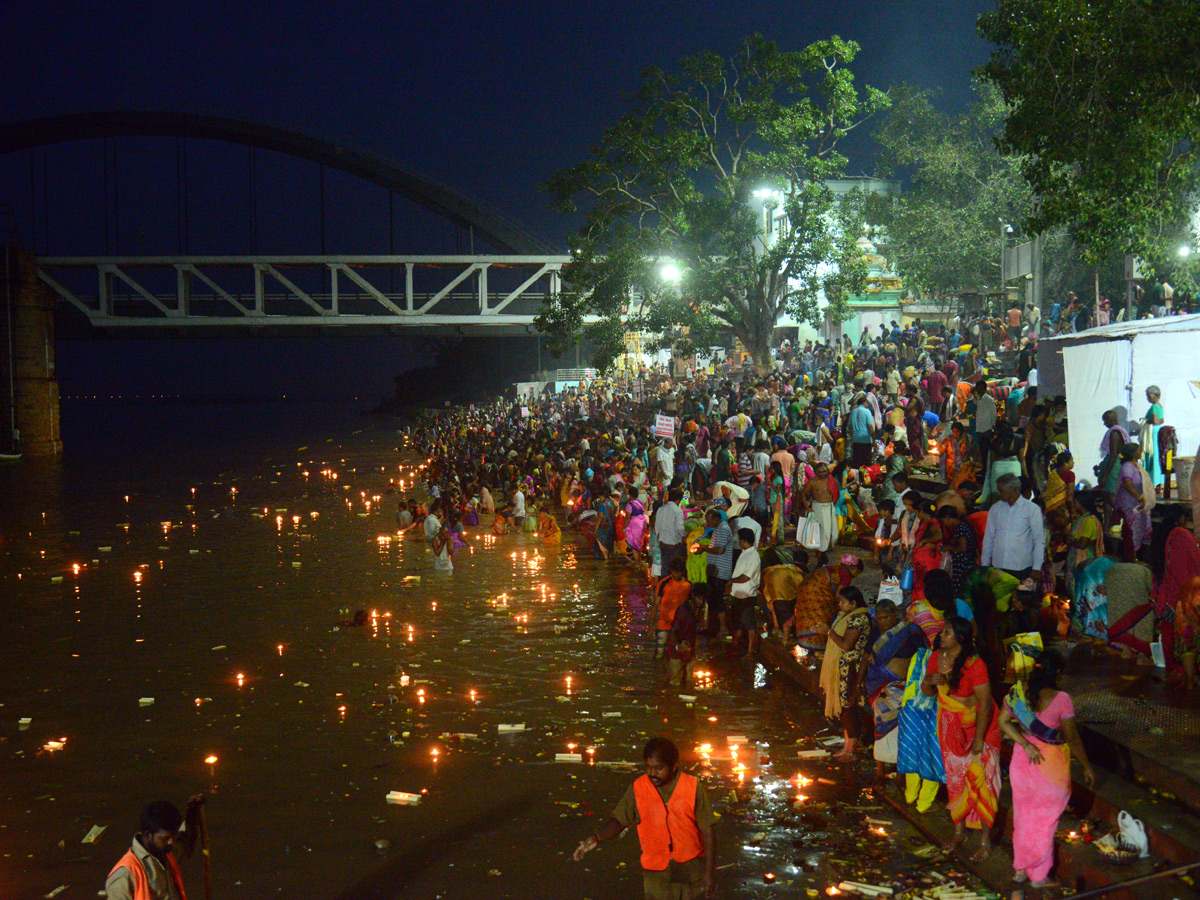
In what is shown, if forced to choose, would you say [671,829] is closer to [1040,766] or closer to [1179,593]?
[1040,766]

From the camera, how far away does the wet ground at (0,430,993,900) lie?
23.5 ft

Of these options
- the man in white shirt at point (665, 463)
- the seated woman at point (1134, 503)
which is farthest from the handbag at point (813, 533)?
the man in white shirt at point (665, 463)

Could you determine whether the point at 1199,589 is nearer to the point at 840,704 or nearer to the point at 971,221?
the point at 840,704

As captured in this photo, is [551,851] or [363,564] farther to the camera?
[363,564]

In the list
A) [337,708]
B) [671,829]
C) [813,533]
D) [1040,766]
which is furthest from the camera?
[813,533]

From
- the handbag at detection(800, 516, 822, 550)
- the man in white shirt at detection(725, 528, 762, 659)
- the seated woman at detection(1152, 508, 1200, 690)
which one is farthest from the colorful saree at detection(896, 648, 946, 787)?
the handbag at detection(800, 516, 822, 550)

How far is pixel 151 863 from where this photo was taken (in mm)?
4895

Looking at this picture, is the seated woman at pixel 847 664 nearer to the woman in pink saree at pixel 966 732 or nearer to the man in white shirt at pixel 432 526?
the woman in pink saree at pixel 966 732

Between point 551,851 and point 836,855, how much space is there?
1.91 m

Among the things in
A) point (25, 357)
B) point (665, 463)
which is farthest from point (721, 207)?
point (25, 357)

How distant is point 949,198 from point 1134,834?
170 ft

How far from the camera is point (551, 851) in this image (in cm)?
732

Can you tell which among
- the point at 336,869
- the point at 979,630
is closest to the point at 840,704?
the point at 979,630

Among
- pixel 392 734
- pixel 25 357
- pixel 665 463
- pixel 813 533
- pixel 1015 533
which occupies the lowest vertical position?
pixel 392 734
